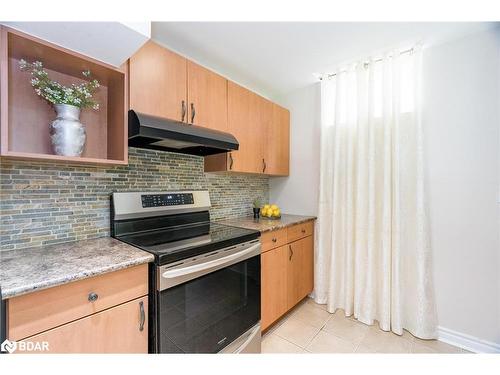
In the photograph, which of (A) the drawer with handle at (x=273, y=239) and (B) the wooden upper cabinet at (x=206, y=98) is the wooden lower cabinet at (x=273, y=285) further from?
(B) the wooden upper cabinet at (x=206, y=98)

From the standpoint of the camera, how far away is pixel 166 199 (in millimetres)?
1689

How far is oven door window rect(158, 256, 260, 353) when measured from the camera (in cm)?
109

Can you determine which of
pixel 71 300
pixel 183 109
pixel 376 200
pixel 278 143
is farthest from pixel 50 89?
pixel 376 200

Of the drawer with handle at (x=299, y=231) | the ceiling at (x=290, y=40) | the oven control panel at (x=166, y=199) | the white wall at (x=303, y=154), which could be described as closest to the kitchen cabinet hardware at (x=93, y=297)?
the oven control panel at (x=166, y=199)

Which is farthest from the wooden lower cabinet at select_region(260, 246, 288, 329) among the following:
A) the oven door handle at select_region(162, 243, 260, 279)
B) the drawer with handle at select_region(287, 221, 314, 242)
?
the oven door handle at select_region(162, 243, 260, 279)

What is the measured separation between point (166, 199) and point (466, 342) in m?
2.50

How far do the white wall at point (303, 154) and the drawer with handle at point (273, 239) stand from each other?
0.67 metres

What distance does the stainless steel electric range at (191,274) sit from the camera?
1.08m

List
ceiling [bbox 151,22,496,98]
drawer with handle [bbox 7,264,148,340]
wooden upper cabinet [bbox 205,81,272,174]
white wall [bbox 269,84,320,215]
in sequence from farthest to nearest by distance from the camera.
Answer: white wall [bbox 269,84,320,215], wooden upper cabinet [bbox 205,81,272,174], ceiling [bbox 151,22,496,98], drawer with handle [bbox 7,264,148,340]

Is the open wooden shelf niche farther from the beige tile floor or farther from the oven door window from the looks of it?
the beige tile floor

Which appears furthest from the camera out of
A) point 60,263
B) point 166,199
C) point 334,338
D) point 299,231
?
point 299,231

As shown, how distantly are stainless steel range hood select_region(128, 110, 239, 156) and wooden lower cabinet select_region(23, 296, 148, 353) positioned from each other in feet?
2.86

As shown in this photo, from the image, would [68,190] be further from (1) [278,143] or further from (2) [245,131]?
(1) [278,143]
